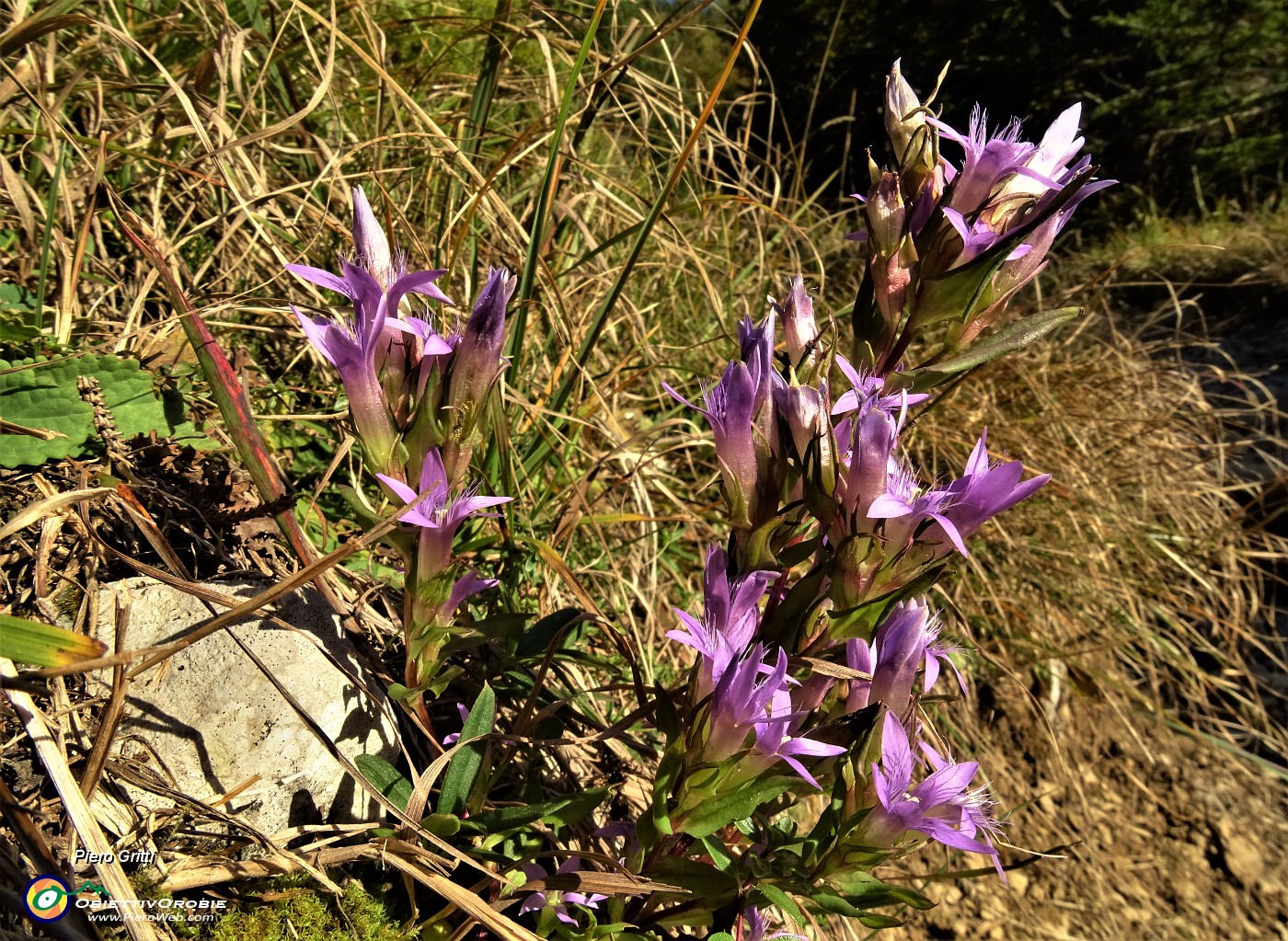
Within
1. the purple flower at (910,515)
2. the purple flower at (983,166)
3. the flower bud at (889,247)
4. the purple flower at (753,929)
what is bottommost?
the purple flower at (753,929)

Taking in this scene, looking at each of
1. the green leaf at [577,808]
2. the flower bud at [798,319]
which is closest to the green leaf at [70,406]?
the green leaf at [577,808]

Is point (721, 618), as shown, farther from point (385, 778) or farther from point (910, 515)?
point (385, 778)

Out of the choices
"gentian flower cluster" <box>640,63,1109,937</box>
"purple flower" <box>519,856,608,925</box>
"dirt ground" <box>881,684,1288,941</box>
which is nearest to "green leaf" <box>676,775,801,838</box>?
"gentian flower cluster" <box>640,63,1109,937</box>

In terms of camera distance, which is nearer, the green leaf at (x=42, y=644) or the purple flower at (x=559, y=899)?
the green leaf at (x=42, y=644)

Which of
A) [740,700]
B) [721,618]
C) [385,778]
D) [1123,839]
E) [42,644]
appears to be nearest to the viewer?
[42,644]

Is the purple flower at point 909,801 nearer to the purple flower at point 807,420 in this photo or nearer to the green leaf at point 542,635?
the purple flower at point 807,420

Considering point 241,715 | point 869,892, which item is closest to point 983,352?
point 869,892
